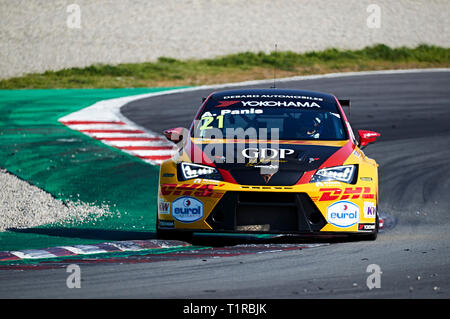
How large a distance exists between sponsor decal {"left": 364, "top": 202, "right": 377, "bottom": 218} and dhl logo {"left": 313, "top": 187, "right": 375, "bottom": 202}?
58 millimetres

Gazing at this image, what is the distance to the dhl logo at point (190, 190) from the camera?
7.30 m

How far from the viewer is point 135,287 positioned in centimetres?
563

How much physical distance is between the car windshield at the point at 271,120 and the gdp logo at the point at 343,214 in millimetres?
970

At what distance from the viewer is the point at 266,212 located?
7.21 metres

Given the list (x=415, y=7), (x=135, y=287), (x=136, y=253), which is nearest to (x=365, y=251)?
(x=136, y=253)

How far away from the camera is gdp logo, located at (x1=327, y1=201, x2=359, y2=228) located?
24.1 ft

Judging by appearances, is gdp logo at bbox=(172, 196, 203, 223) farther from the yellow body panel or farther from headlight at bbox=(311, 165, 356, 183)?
headlight at bbox=(311, 165, 356, 183)

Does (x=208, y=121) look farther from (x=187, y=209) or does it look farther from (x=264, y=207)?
(x=264, y=207)

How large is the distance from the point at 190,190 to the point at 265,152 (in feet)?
2.33

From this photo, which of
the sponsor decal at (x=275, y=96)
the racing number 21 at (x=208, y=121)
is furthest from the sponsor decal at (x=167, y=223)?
the sponsor decal at (x=275, y=96)

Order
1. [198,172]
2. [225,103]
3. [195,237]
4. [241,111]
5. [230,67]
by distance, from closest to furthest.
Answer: [198,172]
[195,237]
[241,111]
[225,103]
[230,67]

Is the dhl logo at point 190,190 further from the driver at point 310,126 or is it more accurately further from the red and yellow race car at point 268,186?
the driver at point 310,126

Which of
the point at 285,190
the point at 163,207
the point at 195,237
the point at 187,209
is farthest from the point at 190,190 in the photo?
the point at 195,237
